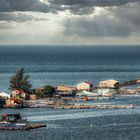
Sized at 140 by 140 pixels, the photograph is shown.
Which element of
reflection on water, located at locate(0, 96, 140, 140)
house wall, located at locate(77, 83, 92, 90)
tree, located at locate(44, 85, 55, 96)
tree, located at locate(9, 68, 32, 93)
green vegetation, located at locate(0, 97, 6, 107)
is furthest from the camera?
house wall, located at locate(77, 83, 92, 90)

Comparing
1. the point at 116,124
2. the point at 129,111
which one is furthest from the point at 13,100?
the point at 116,124

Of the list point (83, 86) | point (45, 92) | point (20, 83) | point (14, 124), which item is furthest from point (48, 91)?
point (14, 124)

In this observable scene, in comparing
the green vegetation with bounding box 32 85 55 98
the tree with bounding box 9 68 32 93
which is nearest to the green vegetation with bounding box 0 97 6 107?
the tree with bounding box 9 68 32 93

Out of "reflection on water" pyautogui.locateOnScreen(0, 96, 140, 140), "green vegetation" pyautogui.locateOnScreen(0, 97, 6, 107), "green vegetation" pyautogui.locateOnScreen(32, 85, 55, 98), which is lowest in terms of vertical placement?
"reflection on water" pyautogui.locateOnScreen(0, 96, 140, 140)

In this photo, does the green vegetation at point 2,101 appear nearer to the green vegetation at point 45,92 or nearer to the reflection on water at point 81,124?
the reflection on water at point 81,124

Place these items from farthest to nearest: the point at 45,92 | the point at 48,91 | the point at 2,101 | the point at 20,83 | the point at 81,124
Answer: the point at 48,91 → the point at 45,92 → the point at 20,83 → the point at 2,101 → the point at 81,124

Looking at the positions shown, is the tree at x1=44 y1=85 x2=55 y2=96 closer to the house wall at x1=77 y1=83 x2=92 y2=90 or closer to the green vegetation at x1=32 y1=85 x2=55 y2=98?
the green vegetation at x1=32 y1=85 x2=55 y2=98

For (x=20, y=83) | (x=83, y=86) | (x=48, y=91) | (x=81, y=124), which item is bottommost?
(x=81, y=124)

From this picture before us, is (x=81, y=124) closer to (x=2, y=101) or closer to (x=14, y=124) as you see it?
(x=14, y=124)

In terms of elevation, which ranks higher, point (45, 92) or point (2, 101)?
point (45, 92)

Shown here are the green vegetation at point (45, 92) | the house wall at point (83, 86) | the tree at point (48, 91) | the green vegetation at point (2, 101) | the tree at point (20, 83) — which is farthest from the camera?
the house wall at point (83, 86)

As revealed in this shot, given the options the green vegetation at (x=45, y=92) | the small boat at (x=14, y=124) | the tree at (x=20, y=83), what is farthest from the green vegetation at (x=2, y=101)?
the small boat at (x=14, y=124)
